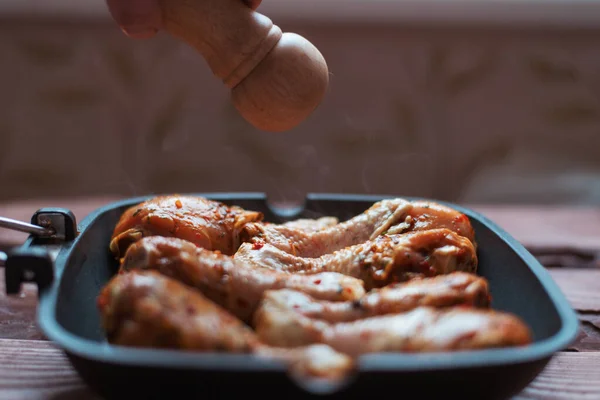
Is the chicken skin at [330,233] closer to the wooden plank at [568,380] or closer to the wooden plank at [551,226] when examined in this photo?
the wooden plank at [568,380]

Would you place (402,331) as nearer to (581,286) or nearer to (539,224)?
(581,286)

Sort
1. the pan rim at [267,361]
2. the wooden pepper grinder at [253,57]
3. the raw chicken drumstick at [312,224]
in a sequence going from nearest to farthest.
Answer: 1. the pan rim at [267,361]
2. the wooden pepper grinder at [253,57]
3. the raw chicken drumstick at [312,224]

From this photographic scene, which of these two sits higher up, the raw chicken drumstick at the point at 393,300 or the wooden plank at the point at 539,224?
the raw chicken drumstick at the point at 393,300

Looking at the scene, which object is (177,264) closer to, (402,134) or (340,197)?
(340,197)

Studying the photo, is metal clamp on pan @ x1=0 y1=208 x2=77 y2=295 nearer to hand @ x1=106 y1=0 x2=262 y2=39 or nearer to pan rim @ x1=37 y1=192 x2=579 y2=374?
pan rim @ x1=37 y1=192 x2=579 y2=374

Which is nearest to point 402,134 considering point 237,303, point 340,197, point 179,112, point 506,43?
point 506,43

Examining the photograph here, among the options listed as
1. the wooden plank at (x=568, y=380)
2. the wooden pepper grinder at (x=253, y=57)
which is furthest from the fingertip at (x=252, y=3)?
the wooden plank at (x=568, y=380)
